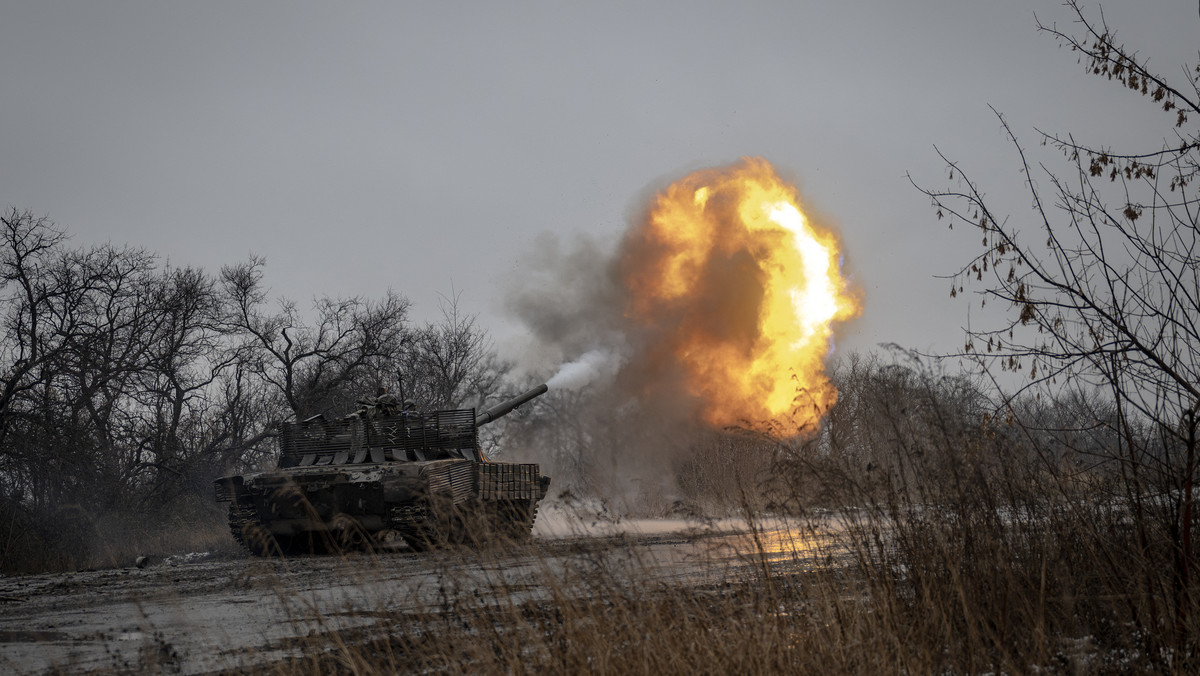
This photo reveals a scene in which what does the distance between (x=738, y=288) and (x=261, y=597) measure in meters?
13.4

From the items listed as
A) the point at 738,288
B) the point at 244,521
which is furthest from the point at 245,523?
the point at 738,288

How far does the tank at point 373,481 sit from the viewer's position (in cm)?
1495

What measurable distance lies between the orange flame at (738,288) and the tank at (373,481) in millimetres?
4576

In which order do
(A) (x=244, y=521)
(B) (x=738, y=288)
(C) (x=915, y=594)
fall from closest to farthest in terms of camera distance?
(C) (x=915, y=594) → (A) (x=244, y=521) → (B) (x=738, y=288)

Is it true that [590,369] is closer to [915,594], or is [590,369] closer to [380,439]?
[380,439]

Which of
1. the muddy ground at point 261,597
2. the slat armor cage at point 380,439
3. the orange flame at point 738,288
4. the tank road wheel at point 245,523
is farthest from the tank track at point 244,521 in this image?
the orange flame at point 738,288

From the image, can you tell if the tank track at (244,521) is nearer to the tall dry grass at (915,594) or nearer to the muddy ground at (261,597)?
the muddy ground at (261,597)

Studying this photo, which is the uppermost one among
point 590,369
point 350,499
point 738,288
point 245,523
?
point 738,288

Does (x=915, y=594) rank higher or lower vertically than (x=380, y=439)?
lower

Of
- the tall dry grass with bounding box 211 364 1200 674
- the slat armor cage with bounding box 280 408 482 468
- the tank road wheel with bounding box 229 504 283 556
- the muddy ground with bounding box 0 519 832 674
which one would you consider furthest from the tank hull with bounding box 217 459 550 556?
the tall dry grass with bounding box 211 364 1200 674

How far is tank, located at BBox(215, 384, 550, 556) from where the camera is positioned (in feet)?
49.1

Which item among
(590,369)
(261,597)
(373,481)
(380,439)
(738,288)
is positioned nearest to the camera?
(261,597)

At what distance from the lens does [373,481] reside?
1493 centimetres

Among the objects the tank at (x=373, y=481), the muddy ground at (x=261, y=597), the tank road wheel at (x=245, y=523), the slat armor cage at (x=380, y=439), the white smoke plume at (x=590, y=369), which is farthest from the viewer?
the white smoke plume at (x=590, y=369)
